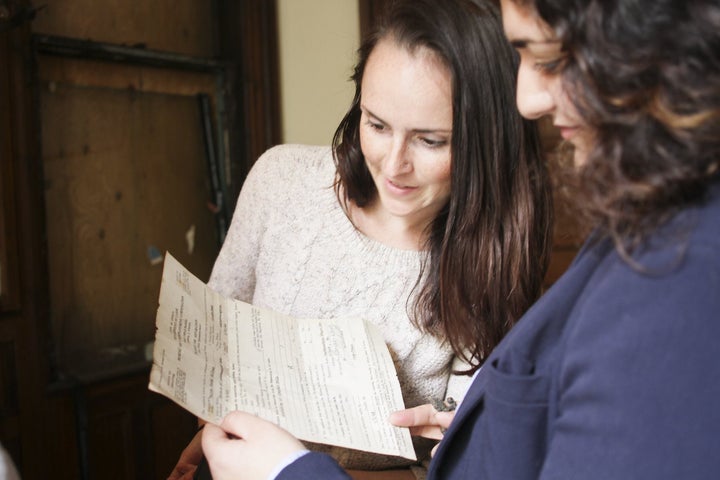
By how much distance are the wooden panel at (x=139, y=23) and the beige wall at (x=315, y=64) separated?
28 cm

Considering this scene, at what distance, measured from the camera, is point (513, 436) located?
1.71 feet

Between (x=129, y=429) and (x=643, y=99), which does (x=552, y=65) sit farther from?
(x=129, y=429)

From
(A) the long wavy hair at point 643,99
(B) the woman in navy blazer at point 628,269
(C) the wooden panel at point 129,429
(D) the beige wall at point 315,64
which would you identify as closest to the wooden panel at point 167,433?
(C) the wooden panel at point 129,429

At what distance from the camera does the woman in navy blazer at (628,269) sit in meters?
0.41

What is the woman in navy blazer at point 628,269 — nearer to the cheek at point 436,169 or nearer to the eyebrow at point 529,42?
the eyebrow at point 529,42

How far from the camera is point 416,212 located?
3.83ft

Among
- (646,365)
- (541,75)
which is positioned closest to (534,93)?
(541,75)

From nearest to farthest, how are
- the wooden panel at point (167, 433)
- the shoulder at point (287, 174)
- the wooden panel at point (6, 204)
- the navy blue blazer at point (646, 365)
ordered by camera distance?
the navy blue blazer at point (646, 365)
the shoulder at point (287, 174)
the wooden panel at point (6, 204)
the wooden panel at point (167, 433)

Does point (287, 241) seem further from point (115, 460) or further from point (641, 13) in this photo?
point (115, 460)

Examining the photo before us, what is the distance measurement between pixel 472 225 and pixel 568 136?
535 millimetres

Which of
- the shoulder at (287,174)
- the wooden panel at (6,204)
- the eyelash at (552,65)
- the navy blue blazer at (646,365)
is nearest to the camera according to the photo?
the navy blue blazer at (646,365)

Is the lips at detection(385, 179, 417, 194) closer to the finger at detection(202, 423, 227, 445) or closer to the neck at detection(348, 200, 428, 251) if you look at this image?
the neck at detection(348, 200, 428, 251)

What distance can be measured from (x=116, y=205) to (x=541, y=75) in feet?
5.91

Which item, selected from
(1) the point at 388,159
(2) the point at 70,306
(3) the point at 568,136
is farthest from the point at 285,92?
(3) the point at 568,136
